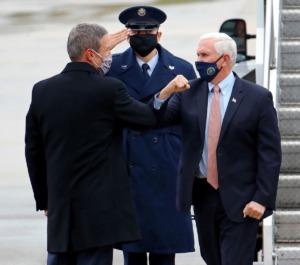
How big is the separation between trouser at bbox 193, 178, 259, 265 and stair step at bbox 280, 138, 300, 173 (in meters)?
1.90

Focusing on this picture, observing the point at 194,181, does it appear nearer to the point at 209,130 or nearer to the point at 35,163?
the point at 209,130

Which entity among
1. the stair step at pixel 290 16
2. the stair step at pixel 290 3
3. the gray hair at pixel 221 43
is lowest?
the gray hair at pixel 221 43

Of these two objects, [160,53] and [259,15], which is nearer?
[160,53]

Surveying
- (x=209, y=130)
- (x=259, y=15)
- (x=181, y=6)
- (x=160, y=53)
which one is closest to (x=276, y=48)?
(x=259, y=15)

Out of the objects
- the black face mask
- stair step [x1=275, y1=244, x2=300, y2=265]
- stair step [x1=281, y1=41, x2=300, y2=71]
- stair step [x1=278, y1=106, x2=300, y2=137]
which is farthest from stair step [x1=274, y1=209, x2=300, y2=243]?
stair step [x1=281, y1=41, x2=300, y2=71]

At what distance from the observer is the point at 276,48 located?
999 centimetres

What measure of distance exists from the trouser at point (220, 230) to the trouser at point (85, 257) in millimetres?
608

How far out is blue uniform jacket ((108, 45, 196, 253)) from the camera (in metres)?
7.95

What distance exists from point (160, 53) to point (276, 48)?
205 centimetres

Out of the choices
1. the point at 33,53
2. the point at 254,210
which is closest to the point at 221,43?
the point at 254,210

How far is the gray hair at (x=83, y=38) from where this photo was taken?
6.98 metres

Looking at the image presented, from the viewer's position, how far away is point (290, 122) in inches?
375

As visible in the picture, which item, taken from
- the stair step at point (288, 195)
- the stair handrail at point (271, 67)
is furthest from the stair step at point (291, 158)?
the stair handrail at point (271, 67)

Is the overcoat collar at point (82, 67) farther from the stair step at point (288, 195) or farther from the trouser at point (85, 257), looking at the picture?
the stair step at point (288, 195)
